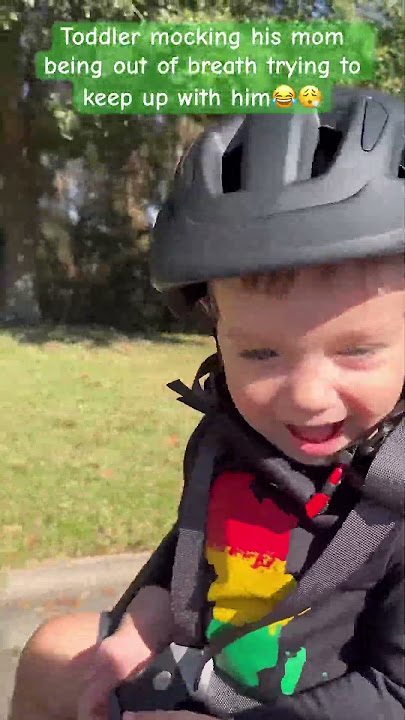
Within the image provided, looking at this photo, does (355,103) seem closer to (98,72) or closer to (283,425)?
(283,425)

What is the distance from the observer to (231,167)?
5.24 ft

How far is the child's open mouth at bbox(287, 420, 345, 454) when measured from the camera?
4.67 feet

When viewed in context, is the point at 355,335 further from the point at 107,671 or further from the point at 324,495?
the point at 107,671

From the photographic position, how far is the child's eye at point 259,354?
137cm

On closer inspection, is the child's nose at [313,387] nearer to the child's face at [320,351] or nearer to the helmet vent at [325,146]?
the child's face at [320,351]

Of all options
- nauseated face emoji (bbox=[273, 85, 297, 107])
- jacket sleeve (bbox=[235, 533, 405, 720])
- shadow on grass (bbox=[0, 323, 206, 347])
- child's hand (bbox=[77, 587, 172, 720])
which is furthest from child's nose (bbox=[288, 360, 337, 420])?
shadow on grass (bbox=[0, 323, 206, 347])

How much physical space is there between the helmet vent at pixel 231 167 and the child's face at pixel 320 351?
267 mm

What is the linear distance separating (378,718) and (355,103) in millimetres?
1201

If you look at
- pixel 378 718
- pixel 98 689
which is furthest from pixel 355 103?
pixel 98 689

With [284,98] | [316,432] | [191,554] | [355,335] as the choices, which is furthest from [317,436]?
[284,98]

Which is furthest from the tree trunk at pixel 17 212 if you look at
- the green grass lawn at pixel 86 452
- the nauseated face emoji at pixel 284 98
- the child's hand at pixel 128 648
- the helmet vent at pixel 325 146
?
the helmet vent at pixel 325 146

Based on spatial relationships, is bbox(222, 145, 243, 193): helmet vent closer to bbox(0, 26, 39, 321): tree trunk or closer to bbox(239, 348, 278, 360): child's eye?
bbox(239, 348, 278, 360): child's eye

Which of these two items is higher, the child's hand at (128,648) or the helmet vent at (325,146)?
the helmet vent at (325,146)

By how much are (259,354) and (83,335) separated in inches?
396
